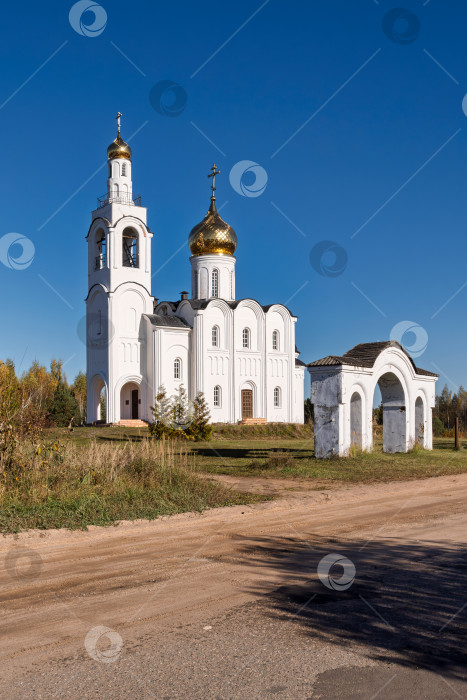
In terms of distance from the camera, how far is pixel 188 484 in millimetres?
12219

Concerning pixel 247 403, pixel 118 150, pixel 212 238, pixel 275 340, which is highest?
pixel 118 150

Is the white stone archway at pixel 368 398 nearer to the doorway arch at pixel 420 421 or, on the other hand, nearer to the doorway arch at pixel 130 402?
the doorway arch at pixel 420 421

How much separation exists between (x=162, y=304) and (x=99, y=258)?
5.36 m

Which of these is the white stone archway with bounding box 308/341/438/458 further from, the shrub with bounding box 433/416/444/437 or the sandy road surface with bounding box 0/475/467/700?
the shrub with bounding box 433/416/444/437

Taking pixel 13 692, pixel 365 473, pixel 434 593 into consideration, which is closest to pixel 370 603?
pixel 434 593

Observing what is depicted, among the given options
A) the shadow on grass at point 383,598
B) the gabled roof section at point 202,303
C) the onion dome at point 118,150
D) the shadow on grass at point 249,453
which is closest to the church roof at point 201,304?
the gabled roof section at point 202,303

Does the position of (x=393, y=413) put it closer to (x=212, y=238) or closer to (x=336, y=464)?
(x=336, y=464)

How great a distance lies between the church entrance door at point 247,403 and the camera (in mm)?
45281

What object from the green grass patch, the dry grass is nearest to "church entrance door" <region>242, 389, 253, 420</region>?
the green grass patch

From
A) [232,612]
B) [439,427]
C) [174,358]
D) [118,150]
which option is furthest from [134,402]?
[232,612]

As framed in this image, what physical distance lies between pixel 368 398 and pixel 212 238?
1045 inches

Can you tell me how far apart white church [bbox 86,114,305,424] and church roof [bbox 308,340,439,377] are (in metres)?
21.0

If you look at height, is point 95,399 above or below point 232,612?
above

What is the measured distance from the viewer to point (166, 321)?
43531 millimetres
